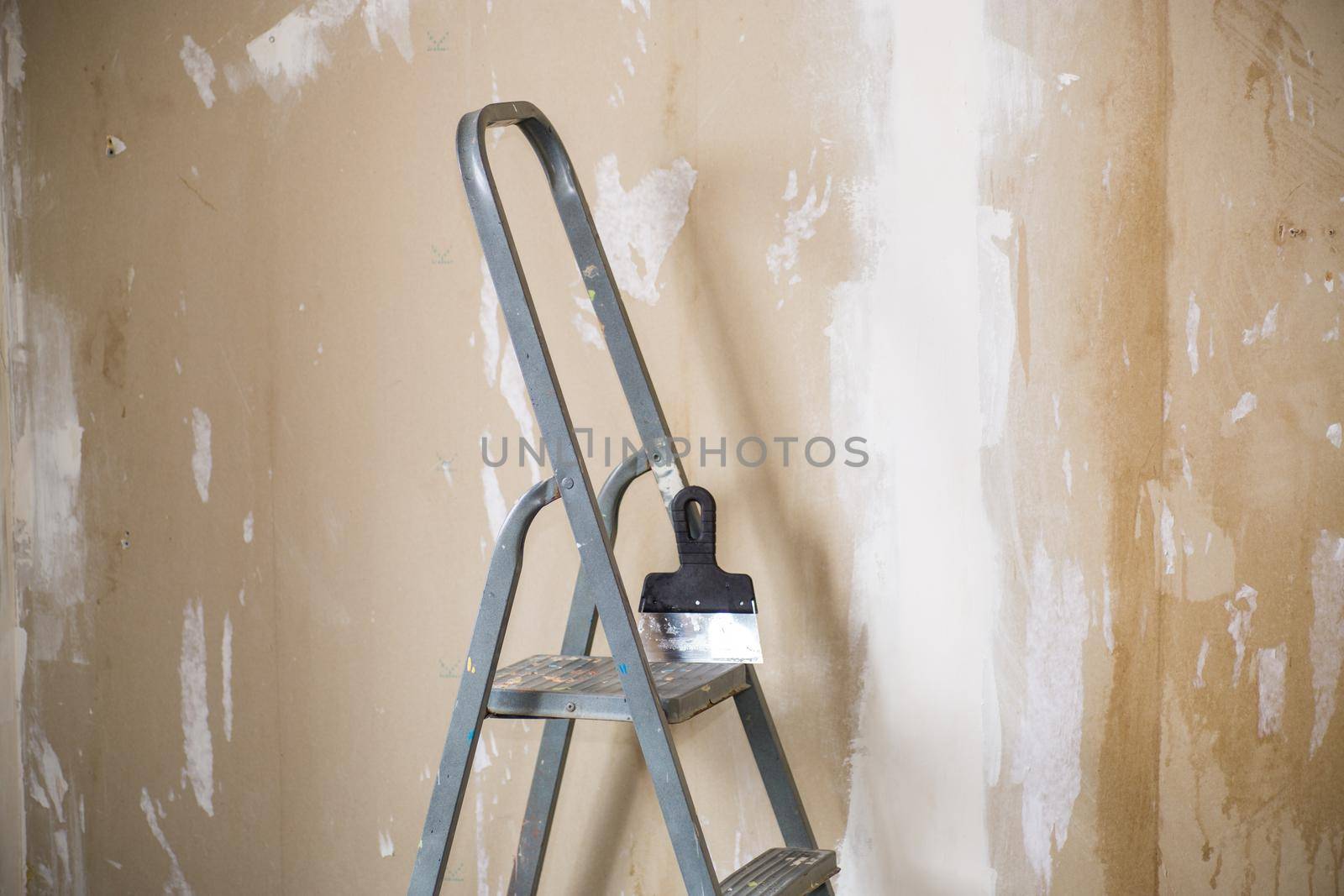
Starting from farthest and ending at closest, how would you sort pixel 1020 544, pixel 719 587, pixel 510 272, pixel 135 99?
pixel 135 99
pixel 1020 544
pixel 719 587
pixel 510 272

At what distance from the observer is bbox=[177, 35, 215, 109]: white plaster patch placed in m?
1.66

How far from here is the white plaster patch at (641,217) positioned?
142cm

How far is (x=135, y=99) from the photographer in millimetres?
1716

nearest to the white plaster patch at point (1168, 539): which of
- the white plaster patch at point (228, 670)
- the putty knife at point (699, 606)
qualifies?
the putty knife at point (699, 606)

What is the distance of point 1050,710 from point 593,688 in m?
0.58

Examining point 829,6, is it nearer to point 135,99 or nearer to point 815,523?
point 815,523

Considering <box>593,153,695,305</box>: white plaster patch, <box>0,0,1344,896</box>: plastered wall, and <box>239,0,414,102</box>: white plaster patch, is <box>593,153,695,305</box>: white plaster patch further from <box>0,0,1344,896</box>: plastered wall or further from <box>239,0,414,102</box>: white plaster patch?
<box>239,0,414,102</box>: white plaster patch

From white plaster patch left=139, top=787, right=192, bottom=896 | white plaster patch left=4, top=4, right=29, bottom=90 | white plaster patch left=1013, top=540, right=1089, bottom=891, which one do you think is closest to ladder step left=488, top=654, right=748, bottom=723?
white plaster patch left=1013, top=540, right=1089, bottom=891

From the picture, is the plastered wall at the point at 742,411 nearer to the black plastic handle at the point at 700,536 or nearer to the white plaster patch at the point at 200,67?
the white plaster patch at the point at 200,67

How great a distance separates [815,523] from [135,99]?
4.25ft

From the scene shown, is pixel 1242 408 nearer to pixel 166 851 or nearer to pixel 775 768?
pixel 775 768

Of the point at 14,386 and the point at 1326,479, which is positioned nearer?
the point at 1326,479

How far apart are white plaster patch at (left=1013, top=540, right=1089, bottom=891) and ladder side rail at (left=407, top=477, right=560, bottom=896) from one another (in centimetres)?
64

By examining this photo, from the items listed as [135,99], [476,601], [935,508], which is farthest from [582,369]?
[135,99]
